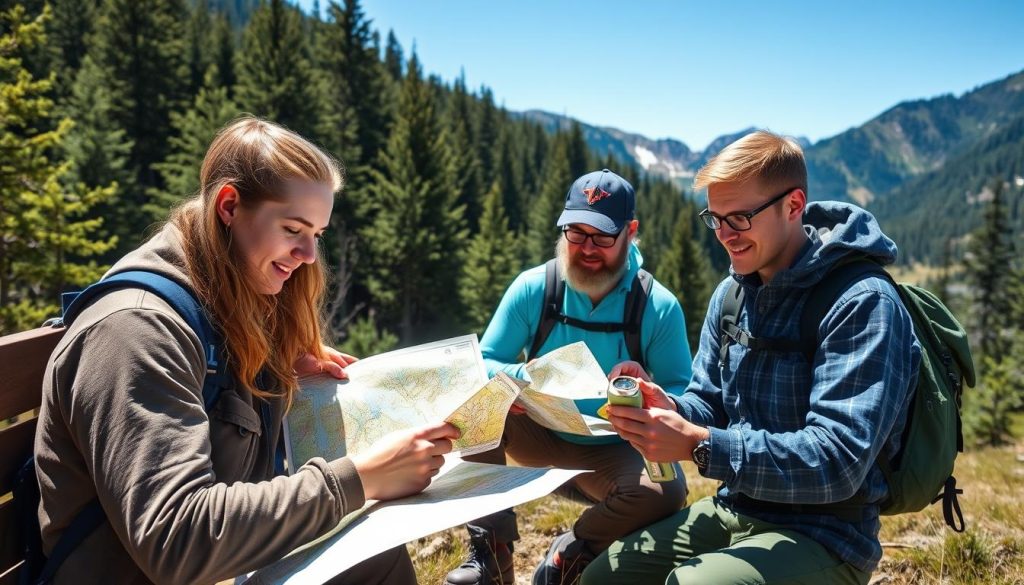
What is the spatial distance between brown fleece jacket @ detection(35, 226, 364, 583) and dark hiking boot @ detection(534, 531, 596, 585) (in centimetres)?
168

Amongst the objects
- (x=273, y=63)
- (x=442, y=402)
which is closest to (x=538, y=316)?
(x=442, y=402)

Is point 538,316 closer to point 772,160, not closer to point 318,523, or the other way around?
point 772,160

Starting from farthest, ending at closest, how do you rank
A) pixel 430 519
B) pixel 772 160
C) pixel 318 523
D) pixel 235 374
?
pixel 772 160 → pixel 235 374 → pixel 430 519 → pixel 318 523

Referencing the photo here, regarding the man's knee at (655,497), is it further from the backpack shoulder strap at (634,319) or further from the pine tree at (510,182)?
the pine tree at (510,182)

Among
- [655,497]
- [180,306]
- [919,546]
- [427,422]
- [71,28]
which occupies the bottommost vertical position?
[919,546]

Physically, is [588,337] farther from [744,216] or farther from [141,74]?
[141,74]

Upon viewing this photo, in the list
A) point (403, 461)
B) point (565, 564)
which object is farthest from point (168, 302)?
point (565, 564)

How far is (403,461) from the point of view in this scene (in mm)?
2014

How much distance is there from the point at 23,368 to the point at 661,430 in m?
2.12

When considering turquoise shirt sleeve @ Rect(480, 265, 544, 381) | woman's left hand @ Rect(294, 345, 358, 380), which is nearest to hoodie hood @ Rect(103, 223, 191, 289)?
woman's left hand @ Rect(294, 345, 358, 380)

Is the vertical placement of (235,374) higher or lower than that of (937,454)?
higher

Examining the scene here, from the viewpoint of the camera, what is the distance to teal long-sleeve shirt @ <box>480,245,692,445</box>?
156 inches

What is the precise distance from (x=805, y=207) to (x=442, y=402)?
1847 millimetres

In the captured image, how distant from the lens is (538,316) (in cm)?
422
